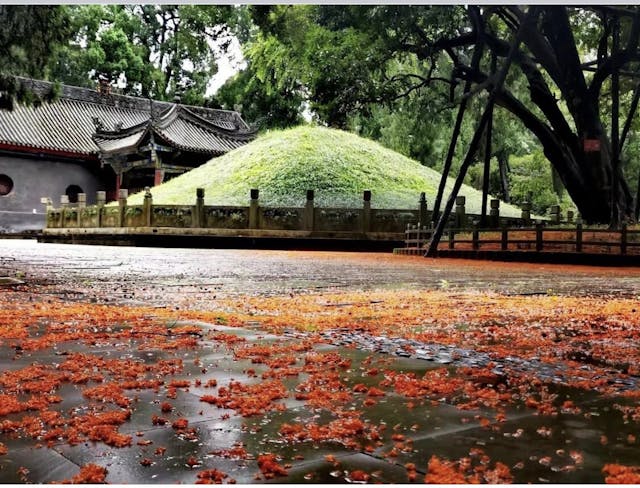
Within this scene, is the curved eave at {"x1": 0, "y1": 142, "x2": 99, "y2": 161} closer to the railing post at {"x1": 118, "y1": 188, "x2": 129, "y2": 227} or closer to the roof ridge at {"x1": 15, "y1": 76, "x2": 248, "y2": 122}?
the roof ridge at {"x1": 15, "y1": 76, "x2": 248, "y2": 122}

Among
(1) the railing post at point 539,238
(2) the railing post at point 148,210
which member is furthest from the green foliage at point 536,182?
(1) the railing post at point 539,238

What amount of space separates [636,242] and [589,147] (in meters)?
4.74

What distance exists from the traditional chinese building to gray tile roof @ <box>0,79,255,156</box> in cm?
5

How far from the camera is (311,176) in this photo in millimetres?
30500

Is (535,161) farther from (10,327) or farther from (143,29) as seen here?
(10,327)

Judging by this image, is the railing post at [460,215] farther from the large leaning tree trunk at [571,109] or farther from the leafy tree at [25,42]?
the leafy tree at [25,42]

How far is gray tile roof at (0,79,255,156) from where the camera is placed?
121ft

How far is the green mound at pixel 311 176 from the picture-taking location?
29203 millimetres

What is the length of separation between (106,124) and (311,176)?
674 inches

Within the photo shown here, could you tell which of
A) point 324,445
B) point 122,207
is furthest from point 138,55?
point 324,445

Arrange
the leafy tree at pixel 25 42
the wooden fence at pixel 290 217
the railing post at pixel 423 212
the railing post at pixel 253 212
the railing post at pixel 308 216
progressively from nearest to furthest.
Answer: the leafy tree at pixel 25 42 → the railing post at pixel 423 212 → the wooden fence at pixel 290 217 → the railing post at pixel 308 216 → the railing post at pixel 253 212

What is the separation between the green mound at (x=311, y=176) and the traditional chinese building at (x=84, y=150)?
9.57ft

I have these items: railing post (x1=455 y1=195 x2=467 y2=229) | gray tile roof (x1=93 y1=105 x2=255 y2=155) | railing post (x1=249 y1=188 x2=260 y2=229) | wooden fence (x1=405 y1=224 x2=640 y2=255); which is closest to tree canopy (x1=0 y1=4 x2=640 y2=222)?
wooden fence (x1=405 y1=224 x2=640 y2=255)

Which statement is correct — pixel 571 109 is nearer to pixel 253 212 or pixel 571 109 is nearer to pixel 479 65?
pixel 479 65
